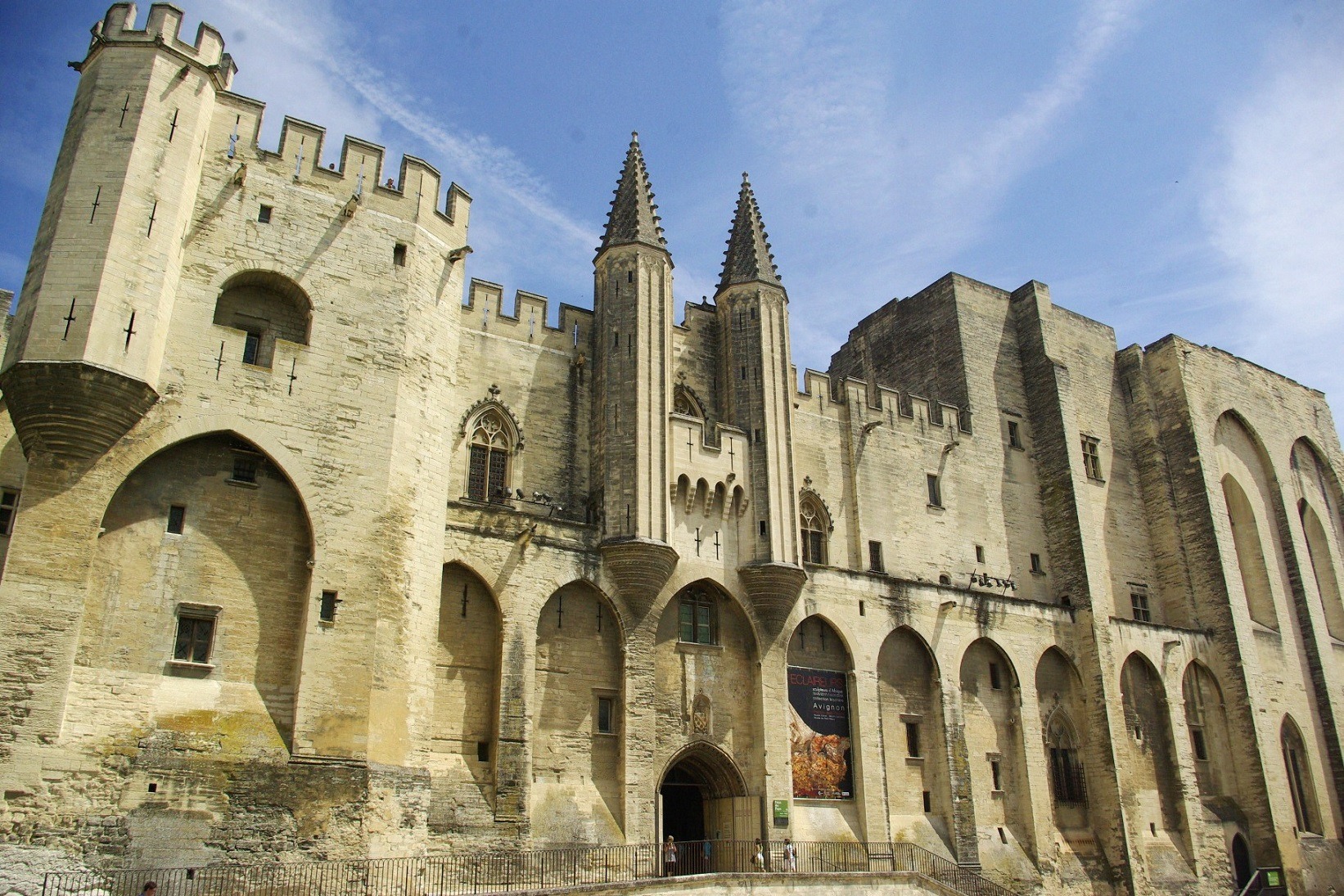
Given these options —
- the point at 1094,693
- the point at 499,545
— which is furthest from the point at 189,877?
the point at 1094,693

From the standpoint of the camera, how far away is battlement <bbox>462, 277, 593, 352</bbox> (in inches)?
961

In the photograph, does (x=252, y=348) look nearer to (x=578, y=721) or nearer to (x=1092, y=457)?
(x=578, y=721)

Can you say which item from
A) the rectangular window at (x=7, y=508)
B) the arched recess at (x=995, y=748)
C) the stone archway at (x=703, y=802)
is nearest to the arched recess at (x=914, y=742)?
the arched recess at (x=995, y=748)

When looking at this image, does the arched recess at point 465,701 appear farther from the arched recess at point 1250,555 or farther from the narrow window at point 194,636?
the arched recess at point 1250,555

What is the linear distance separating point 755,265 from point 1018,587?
12.7 metres

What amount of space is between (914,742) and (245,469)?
58.0 ft

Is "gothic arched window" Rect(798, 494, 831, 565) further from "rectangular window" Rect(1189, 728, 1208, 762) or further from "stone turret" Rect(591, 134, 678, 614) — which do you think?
"rectangular window" Rect(1189, 728, 1208, 762)

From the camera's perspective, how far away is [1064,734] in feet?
98.8

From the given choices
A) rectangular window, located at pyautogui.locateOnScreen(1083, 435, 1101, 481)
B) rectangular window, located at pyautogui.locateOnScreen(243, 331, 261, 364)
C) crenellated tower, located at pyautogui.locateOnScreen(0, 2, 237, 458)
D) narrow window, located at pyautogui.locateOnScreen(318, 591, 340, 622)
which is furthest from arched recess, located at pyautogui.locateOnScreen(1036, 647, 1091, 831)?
crenellated tower, located at pyautogui.locateOnScreen(0, 2, 237, 458)

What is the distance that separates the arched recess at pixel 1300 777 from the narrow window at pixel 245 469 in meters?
32.1

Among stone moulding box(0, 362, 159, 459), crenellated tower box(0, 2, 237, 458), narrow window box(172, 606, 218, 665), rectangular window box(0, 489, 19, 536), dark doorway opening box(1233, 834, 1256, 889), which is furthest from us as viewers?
dark doorway opening box(1233, 834, 1256, 889)

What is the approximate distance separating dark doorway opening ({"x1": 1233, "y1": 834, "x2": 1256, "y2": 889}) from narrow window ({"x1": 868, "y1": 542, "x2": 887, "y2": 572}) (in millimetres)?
14171

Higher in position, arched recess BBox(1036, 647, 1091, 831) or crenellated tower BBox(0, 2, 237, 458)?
crenellated tower BBox(0, 2, 237, 458)

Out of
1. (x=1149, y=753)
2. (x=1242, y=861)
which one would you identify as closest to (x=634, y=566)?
(x=1149, y=753)
